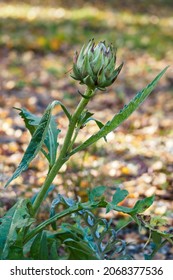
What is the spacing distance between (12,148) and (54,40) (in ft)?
12.6

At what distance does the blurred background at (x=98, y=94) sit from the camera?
3.78 meters

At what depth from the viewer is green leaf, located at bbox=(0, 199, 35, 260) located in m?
1.87

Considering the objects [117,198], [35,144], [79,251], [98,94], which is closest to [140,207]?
[117,198]

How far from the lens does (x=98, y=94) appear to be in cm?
614

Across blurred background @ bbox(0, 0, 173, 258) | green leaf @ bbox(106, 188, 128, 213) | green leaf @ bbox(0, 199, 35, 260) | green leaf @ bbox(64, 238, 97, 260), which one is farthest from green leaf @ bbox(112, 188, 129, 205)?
blurred background @ bbox(0, 0, 173, 258)

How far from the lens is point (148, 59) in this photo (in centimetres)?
754

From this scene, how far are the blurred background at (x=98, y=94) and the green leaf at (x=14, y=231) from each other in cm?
70

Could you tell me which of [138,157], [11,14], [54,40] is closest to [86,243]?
[138,157]

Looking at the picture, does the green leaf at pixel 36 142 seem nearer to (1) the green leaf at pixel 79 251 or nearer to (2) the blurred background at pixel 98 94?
(1) the green leaf at pixel 79 251

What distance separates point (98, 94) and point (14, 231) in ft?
14.2

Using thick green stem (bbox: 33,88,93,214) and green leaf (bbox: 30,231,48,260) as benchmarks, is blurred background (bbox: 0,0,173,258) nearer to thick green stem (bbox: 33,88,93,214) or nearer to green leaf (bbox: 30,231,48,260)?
thick green stem (bbox: 33,88,93,214)

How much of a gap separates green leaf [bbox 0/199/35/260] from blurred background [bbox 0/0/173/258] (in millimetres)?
704

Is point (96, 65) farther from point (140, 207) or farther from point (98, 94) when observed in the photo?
point (98, 94)

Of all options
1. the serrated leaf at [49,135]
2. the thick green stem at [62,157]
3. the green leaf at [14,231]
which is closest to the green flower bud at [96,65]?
the thick green stem at [62,157]
